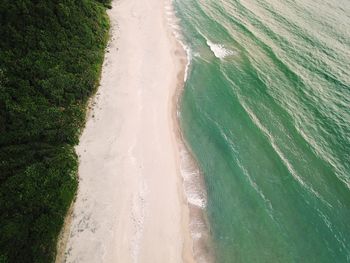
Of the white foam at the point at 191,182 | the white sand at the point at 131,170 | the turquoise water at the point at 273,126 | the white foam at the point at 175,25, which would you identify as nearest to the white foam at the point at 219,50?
the turquoise water at the point at 273,126

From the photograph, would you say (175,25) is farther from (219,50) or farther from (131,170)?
(131,170)

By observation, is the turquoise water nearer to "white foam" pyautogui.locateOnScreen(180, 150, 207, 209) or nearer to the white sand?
"white foam" pyautogui.locateOnScreen(180, 150, 207, 209)

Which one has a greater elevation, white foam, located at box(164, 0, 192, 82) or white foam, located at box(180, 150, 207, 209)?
white foam, located at box(164, 0, 192, 82)

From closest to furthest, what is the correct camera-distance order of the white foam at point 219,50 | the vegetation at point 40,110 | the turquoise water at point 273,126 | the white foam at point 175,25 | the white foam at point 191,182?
the vegetation at point 40,110 → the turquoise water at point 273,126 → the white foam at point 191,182 → the white foam at point 175,25 → the white foam at point 219,50

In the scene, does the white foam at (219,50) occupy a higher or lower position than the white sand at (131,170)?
higher

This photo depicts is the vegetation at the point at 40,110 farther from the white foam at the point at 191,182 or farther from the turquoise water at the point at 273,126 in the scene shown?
the turquoise water at the point at 273,126

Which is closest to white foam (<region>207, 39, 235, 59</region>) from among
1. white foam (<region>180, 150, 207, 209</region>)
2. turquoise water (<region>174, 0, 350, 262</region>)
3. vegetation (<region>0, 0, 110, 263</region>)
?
turquoise water (<region>174, 0, 350, 262</region>)

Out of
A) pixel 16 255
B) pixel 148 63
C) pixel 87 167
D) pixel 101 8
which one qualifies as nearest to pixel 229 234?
pixel 87 167
